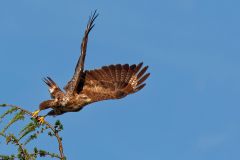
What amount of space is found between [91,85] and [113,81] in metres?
0.90

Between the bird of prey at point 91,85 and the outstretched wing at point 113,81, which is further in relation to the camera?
the outstretched wing at point 113,81

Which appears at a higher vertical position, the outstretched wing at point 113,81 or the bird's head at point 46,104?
the outstretched wing at point 113,81

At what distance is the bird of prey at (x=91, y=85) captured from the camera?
43.1 feet

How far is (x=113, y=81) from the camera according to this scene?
599 inches

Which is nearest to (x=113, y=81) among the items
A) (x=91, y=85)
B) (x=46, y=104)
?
(x=91, y=85)

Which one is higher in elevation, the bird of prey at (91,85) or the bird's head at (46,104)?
the bird of prey at (91,85)

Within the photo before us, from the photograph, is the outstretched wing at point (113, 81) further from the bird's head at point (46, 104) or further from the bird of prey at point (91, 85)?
the bird's head at point (46, 104)

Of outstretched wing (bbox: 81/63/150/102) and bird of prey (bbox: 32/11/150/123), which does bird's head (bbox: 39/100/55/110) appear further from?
outstretched wing (bbox: 81/63/150/102)

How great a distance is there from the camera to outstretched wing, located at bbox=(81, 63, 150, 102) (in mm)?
14445

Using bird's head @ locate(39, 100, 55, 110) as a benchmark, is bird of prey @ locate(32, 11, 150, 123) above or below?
above

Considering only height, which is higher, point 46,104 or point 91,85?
point 91,85

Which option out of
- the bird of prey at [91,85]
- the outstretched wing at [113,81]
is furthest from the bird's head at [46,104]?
the outstretched wing at [113,81]

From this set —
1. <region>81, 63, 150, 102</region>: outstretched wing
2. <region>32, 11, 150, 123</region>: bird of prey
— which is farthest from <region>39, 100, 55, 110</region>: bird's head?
<region>81, 63, 150, 102</region>: outstretched wing

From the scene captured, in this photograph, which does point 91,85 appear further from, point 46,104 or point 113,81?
point 46,104
